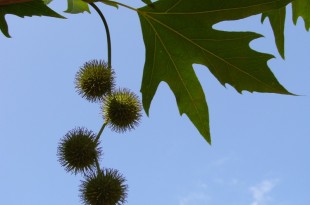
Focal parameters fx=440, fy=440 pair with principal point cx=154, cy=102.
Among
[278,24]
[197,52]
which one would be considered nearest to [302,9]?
[278,24]

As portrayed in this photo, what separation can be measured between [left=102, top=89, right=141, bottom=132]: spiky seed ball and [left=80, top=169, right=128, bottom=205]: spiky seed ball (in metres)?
0.32

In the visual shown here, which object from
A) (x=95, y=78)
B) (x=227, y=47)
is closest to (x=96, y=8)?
(x=95, y=78)

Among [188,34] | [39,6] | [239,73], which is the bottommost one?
[39,6]

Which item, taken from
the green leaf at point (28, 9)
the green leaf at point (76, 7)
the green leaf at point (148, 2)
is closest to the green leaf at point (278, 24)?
the green leaf at point (148, 2)

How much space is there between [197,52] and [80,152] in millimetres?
1057

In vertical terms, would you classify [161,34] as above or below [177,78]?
above

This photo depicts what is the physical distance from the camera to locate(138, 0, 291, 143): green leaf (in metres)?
2.23

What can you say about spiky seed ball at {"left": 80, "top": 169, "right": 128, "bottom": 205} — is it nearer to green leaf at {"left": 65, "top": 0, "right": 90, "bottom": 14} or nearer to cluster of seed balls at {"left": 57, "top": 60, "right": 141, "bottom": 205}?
cluster of seed balls at {"left": 57, "top": 60, "right": 141, "bottom": 205}

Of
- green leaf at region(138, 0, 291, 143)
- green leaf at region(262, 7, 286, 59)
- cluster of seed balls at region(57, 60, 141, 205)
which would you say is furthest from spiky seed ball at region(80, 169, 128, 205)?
green leaf at region(262, 7, 286, 59)

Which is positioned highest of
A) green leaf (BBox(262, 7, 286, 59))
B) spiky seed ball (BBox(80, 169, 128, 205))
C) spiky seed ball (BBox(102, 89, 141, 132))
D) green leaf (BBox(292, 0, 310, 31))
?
green leaf (BBox(292, 0, 310, 31))

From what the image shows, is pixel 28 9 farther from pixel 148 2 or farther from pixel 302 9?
pixel 302 9

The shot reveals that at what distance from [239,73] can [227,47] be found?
6.2 inches

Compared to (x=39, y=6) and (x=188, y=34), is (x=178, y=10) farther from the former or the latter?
(x=39, y=6)

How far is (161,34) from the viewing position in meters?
2.52
